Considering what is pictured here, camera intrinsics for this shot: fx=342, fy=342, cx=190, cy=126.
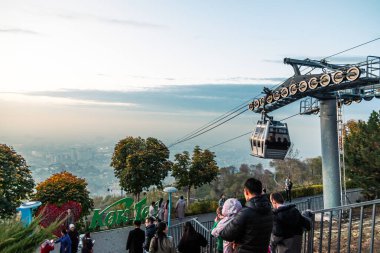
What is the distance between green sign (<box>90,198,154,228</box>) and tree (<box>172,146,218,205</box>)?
5.34 meters

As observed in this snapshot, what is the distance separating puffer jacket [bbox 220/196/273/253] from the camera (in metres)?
3.88

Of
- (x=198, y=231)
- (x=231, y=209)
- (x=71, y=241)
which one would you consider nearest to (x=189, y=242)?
(x=231, y=209)

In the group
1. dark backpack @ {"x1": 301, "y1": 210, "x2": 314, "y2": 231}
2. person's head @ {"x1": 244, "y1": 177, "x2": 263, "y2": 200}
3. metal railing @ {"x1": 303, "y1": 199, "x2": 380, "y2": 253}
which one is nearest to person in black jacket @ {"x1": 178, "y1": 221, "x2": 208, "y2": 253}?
metal railing @ {"x1": 303, "y1": 199, "x2": 380, "y2": 253}

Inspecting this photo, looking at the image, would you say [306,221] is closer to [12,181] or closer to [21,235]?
[21,235]

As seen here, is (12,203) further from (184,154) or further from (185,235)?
(185,235)

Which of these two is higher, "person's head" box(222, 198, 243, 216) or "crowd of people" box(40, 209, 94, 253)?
"person's head" box(222, 198, 243, 216)

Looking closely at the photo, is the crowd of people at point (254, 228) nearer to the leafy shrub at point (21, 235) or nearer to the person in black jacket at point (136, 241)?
the leafy shrub at point (21, 235)

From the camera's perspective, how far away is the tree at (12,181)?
15.6m

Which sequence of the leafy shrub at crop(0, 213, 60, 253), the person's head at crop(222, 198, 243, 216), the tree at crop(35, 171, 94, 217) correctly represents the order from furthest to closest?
the tree at crop(35, 171, 94, 217)
the person's head at crop(222, 198, 243, 216)
the leafy shrub at crop(0, 213, 60, 253)

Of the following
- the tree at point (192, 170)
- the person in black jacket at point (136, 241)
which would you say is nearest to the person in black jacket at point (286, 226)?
the person in black jacket at point (136, 241)

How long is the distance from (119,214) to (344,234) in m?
11.2

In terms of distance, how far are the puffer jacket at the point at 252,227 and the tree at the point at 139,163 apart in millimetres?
18150

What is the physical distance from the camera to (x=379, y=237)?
8.91m

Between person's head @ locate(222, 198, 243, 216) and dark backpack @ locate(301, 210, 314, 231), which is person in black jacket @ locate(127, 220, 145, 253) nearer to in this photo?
person's head @ locate(222, 198, 243, 216)
